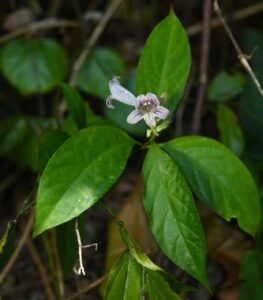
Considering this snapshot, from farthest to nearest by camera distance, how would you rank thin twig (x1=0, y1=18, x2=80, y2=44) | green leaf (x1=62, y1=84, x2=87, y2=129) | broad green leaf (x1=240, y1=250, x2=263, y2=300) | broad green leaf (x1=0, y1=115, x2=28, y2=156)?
thin twig (x1=0, y1=18, x2=80, y2=44) < broad green leaf (x1=0, y1=115, x2=28, y2=156) < broad green leaf (x1=240, y1=250, x2=263, y2=300) < green leaf (x1=62, y1=84, x2=87, y2=129)

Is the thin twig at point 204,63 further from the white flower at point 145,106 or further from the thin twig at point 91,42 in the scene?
the white flower at point 145,106

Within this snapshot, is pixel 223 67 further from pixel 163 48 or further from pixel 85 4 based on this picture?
pixel 163 48

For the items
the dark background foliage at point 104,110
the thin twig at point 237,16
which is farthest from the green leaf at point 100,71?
the thin twig at point 237,16

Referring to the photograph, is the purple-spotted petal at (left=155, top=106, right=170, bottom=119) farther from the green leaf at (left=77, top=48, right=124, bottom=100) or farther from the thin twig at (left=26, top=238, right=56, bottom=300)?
the green leaf at (left=77, top=48, right=124, bottom=100)

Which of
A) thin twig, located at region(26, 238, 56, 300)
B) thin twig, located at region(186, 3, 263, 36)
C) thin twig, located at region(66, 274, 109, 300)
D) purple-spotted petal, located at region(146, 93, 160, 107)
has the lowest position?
thin twig, located at region(26, 238, 56, 300)

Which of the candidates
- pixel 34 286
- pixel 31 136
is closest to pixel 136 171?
pixel 31 136

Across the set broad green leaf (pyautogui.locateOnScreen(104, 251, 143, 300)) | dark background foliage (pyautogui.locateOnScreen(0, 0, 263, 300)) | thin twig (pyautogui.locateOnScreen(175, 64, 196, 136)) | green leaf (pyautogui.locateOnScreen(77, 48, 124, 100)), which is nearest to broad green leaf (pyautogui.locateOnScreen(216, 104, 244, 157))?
dark background foliage (pyautogui.locateOnScreen(0, 0, 263, 300))
